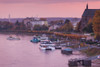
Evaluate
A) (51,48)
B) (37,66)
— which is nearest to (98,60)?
(37,66)

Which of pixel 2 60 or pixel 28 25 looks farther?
pixel 28 25

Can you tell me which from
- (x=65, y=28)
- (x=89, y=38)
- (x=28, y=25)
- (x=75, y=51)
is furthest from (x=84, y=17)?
(x=28, y=25)

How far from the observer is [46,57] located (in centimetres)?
2369

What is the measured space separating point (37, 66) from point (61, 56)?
4254 mm

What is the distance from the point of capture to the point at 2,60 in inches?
872

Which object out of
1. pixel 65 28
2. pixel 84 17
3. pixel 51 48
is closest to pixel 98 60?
pixel 51 48

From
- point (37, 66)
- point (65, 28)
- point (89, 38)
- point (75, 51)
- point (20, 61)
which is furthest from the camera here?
point (65, 28)

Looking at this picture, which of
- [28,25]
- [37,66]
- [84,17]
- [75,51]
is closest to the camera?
[37,66]

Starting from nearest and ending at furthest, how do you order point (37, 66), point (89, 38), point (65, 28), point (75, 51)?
point (37, 66), point (75, 51), point (89, 38), point (65, 28)

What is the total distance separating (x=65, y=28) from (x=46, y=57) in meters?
26.8

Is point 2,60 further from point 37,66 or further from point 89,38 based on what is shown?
point 89,38

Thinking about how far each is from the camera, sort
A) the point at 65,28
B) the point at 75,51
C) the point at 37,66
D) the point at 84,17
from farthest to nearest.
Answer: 1. the point at 65,28
2. the point at 84,17
3. the point at 75,51
4. the point at 37,66

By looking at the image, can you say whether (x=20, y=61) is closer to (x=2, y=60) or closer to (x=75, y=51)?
(x=2, y=60)

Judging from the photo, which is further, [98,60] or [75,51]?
[75,51]
